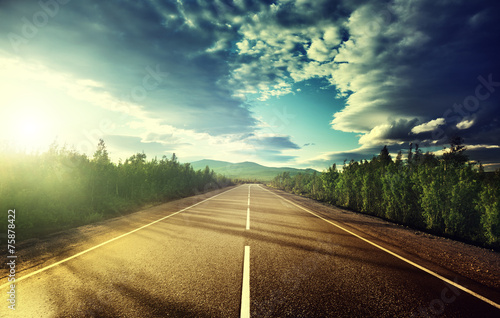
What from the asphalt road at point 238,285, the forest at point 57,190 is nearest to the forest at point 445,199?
the asphalt road at point 238,285

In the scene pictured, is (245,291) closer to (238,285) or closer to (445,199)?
(238,285)

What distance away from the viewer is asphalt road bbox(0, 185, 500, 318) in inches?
117

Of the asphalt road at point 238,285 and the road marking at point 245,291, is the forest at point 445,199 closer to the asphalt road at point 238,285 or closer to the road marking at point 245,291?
the asphalt road at point 238,285

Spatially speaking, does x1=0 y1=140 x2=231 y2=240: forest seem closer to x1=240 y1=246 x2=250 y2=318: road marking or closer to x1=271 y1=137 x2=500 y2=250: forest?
x1=240 y1=246 x2=250 y2=318: road marking

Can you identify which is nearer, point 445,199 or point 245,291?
point 245,291

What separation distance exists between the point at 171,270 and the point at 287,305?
2.52 metres

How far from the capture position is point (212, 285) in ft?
11.9

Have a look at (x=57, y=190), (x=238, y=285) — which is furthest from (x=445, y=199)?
(x=57, y=190)

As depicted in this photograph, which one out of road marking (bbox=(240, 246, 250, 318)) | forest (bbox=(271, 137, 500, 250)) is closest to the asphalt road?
road marking (bbox=(240, 246, 250, 318))

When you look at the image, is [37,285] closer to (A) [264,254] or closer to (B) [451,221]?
(A) [264,254]

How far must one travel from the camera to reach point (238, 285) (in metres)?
3.61

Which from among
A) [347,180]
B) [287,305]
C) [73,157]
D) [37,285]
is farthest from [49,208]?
[347,180]

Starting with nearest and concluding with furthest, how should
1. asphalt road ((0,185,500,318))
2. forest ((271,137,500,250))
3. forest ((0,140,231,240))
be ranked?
asphalt road ((0,185,500,318))
forest ((0,140,231,240))
forest ((271,137,500,250))

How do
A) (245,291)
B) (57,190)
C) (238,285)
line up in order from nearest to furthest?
(245,291) < (238,285) < (57,190)
